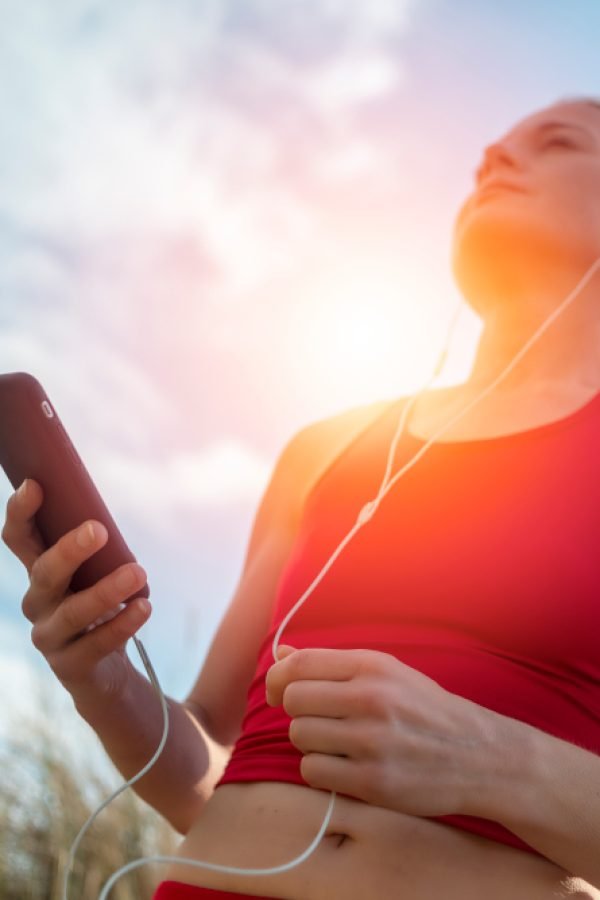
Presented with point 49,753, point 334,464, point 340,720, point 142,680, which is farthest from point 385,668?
point 49,753

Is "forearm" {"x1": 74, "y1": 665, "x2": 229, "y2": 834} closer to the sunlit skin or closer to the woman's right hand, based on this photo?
the woman's right hand

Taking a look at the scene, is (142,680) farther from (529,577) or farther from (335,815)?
(529,577)

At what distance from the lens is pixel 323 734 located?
1093 millimetres

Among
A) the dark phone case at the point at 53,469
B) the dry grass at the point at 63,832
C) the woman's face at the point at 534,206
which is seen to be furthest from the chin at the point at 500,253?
the dry grass at the point at 63,832

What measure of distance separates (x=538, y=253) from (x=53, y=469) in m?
1.32

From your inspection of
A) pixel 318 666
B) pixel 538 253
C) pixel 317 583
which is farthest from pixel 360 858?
pixel 538 253

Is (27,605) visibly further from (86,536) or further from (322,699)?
(322,699)

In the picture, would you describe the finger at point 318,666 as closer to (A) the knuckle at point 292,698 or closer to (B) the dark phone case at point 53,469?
(A) the knuckle at point 292,698

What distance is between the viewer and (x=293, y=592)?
1.60m

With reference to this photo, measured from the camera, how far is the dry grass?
3.69 m

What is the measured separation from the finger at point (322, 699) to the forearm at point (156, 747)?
0.48m

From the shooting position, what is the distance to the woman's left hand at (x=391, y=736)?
1.07m

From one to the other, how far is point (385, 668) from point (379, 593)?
39 centimetres

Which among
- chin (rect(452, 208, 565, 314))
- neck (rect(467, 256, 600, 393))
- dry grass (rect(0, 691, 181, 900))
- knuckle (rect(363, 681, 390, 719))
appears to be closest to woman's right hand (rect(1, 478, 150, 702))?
knuckle (rect(363, 681, 390, 719))
